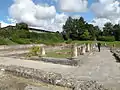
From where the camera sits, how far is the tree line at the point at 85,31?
8559 centimetres

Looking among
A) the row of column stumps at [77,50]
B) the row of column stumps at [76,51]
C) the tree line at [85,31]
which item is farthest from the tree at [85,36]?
the row of column stumps at [76,51]

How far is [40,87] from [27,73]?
2.75m

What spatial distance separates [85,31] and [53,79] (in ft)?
252

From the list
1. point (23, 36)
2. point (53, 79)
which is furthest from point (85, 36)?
point (53, 79)

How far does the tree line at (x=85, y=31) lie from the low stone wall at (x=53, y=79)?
66.4m

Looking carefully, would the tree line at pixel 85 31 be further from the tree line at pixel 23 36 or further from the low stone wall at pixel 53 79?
the low stone wall at pixel 53 79

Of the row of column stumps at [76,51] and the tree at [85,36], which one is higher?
the tree at [85,36]

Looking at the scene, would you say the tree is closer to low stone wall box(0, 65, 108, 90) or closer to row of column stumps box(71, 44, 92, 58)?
row of column stumps box(71, 44, 92, 58)

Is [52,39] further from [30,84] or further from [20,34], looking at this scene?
[30,84]

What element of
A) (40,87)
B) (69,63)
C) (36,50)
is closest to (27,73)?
(40,87)

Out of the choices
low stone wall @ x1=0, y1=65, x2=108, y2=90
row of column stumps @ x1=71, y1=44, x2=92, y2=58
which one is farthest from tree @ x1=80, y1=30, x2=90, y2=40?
low stone wall @ x1=0, y1=65, x2=108, y2=90

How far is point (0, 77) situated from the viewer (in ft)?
50.4

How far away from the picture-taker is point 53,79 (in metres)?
12.4

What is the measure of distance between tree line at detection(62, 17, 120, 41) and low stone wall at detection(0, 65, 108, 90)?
66423mm
